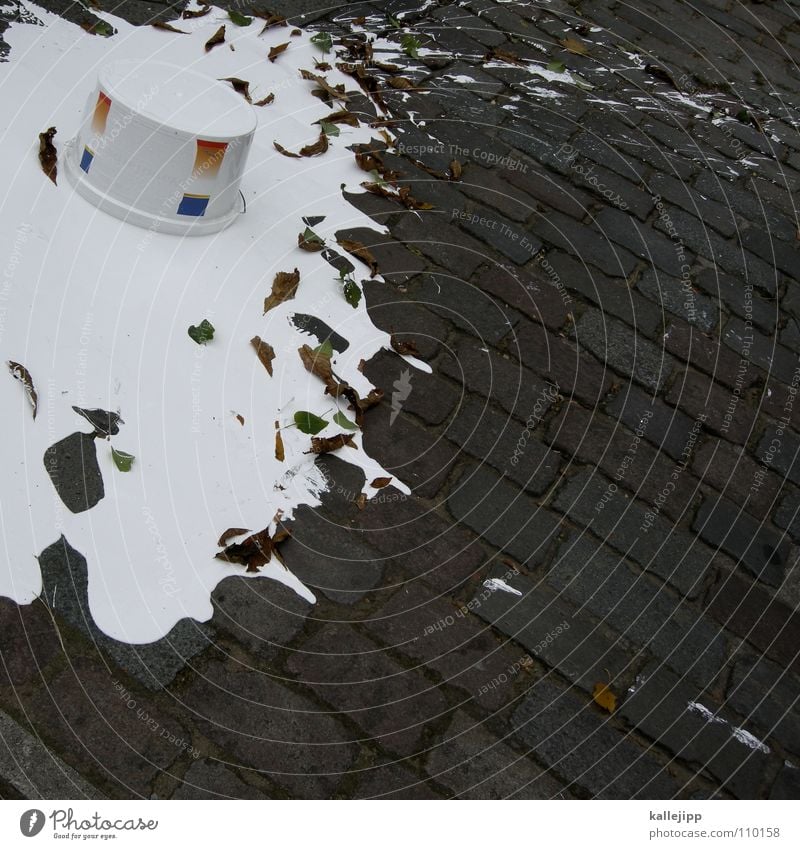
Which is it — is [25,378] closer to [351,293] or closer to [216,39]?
[351,293]

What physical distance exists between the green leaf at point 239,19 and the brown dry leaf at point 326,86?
0.93ft

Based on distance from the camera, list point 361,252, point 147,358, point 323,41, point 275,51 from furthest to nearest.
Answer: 1. point 323,41
2. point 275,51
3. point 361,252
4. point 147,358

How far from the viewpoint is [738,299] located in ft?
10.2

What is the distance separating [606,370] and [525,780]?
1300 millimetres

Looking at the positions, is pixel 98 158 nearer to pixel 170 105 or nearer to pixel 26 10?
pixel 170 105

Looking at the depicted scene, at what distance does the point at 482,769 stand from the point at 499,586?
44 cm

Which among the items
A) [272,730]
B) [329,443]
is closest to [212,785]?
[272,730]

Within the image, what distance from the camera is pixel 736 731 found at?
207 centimetres

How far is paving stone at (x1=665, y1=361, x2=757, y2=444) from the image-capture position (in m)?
2.70

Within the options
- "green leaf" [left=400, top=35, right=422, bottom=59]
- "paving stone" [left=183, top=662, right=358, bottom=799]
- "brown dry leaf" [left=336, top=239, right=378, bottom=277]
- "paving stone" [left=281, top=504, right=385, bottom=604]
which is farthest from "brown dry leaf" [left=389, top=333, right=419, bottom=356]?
"green leaf" [left=400, top=35, right=422, bottom=59]

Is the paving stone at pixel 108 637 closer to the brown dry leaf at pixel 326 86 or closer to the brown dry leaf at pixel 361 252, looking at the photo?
the brown dry leaf at pixel 361 252

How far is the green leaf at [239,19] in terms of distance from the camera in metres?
3.33

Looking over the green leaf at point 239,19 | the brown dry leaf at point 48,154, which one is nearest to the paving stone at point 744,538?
the brown dry leaf at point 48,154

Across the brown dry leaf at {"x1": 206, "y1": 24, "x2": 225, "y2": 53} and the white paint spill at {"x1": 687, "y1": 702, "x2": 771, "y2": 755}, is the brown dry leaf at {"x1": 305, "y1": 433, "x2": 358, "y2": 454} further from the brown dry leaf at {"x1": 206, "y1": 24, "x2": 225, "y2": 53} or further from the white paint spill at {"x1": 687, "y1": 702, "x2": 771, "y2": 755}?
the brown dry leaf at {"x1": 206, "y1": 24, "x2": 225, "y2": 53}
